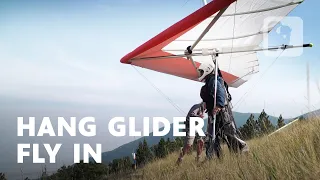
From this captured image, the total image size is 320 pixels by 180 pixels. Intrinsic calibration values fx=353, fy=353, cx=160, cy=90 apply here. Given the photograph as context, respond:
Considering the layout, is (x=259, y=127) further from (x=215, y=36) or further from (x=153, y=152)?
(x=153, y=152)

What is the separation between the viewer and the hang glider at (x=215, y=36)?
5.99 m

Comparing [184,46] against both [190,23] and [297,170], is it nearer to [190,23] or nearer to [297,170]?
[190,23]

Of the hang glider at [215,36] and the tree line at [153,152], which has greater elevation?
the hang glider at [215,36]

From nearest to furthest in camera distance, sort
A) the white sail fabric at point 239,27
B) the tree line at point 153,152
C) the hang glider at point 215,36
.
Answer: the tree line at point 153,152 → the hang glider at point 215,36 → the white sail fabric at point 239,27

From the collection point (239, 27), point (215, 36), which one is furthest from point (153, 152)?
point (239, 27)

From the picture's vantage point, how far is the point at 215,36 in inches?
289

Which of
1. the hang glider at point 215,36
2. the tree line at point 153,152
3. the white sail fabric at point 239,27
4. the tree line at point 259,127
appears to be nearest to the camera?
the tree line at point 259,127

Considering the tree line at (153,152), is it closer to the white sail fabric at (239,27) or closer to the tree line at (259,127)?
the tree line at (259,127)

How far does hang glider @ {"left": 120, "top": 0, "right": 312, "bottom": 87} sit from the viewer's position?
599cm

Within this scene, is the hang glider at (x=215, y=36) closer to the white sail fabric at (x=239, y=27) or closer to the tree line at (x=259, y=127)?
the white sail fabric at (x=239, y=27)

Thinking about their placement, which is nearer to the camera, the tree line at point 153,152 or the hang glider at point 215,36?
the tree line at point 153,152

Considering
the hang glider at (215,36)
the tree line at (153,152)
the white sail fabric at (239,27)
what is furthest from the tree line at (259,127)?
the white sail fabric at (239,27)

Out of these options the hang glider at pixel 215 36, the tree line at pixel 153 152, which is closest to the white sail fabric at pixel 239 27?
the hang glider at pixel 215 36

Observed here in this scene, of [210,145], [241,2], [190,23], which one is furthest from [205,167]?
[241,2]
